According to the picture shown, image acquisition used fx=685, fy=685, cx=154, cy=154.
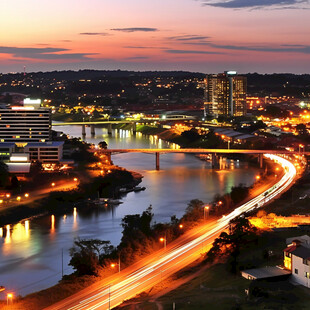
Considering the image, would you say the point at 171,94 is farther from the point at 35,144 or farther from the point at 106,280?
the point at 106,280

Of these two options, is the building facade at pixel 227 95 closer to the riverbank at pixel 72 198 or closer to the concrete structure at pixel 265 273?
the riverbank at pixel 72 198

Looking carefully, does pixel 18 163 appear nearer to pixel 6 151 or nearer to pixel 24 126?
pixel 6 151

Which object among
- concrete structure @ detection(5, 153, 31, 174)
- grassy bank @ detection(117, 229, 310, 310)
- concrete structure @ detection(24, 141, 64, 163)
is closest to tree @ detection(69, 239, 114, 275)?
grassy bank @ detection(117, 229, 310, 310)

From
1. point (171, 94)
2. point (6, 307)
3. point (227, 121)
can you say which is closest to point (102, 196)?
point (6, 307)

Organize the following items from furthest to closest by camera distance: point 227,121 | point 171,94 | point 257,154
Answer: point 171,94
point 227,121
point 257,154

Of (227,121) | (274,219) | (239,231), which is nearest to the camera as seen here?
(239,231)

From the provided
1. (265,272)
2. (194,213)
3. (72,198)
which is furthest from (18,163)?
(265,272)
